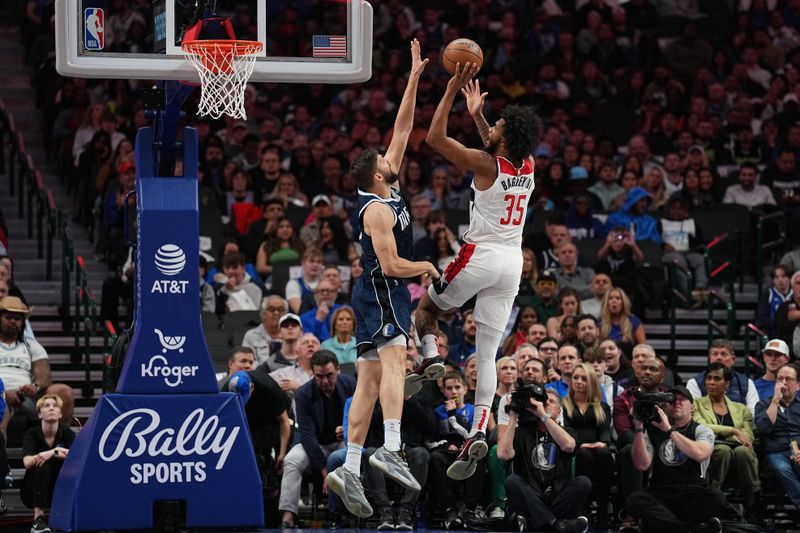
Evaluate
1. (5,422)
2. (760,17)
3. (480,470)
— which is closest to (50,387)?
(5,422)

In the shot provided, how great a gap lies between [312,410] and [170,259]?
2.92 metres

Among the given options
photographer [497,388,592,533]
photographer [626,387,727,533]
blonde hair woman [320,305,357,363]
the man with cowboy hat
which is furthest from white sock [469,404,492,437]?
the man with cowboy hat

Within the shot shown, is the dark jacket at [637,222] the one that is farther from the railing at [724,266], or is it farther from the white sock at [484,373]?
the white sock at [484,373]

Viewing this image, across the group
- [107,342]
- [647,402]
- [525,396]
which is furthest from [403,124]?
[107,342]

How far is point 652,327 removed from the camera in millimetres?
18984

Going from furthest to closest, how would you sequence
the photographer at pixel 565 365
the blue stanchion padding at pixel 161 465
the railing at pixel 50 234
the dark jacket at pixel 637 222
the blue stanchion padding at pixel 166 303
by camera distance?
the dark jacket at pixel 637 222 → the railing at pixel 50 234 → the photographer at pixel 565 365 → the blue stanchion padding at pixel 166 303 → the blue stanchion padding at pixel 161 465

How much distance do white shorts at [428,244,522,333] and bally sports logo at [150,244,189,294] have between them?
1940mm

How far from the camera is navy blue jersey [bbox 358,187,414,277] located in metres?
11.3

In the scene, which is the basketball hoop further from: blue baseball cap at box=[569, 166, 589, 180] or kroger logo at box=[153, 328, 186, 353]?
blue baseball cap at box=[569, 166, 589, 180]

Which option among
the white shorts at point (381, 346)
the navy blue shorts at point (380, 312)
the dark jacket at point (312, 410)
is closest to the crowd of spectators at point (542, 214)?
the dark jacket at point (312, 410)

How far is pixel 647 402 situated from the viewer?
14016mm

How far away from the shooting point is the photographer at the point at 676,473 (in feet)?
46.3

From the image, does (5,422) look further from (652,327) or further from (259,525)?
(652,327)

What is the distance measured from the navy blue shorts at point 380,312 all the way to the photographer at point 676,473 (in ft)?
11.9
